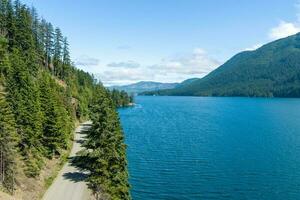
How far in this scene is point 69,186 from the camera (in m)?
54.3

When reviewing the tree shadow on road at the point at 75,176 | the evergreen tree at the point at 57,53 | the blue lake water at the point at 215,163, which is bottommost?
the blue lake water at the point at 215,163

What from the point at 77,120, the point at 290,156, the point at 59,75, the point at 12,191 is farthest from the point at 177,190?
the point at 59,75

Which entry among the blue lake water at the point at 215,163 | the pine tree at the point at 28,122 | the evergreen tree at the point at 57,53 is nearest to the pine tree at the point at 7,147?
the pine tree at the point at 28,122

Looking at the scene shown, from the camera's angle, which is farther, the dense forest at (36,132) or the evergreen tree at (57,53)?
the evergreen tree at (57,53)

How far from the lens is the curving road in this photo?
50.3m

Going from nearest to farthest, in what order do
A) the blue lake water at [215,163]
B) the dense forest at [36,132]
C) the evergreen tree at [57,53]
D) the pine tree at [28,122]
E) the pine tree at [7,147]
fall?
1. the pine tree at [7,147]
2. the dense forest at [36,132]
3. the pine tree at [28,122]
4. the blue lake water at [215,163]
5. the evergreen tree at [57,53]

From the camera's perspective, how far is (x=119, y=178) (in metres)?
50.9

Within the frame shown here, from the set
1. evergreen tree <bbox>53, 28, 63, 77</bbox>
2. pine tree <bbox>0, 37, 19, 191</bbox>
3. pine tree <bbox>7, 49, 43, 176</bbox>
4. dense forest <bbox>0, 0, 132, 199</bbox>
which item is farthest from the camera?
evergreen tree <bbox>53, 28, 63, 77</bbox>

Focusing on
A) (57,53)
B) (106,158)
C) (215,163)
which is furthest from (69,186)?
(57,53)

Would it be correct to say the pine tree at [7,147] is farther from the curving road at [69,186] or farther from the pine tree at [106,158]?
the pine tree at [106,158]

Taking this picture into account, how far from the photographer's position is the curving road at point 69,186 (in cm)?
5031

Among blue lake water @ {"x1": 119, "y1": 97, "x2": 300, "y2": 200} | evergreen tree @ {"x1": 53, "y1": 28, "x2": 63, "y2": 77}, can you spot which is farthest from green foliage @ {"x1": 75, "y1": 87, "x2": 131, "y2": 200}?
evergreen tree @ {"x1": 53, "y1": 28, "x2": 63, "y2": 77}

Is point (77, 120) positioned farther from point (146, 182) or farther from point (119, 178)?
point (119, 178)

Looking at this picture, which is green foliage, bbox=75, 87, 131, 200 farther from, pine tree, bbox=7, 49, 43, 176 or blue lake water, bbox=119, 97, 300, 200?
blue lake water, bbox=119, 97, 300, 200
